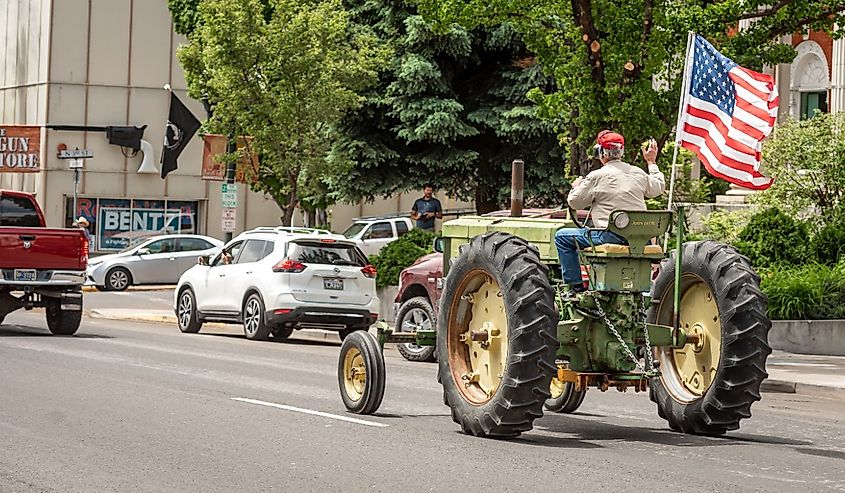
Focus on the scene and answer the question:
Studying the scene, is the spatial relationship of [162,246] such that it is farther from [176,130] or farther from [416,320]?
[416,320]

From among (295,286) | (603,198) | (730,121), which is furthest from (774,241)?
(603,198)

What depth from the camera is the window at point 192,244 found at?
4275 centimetres

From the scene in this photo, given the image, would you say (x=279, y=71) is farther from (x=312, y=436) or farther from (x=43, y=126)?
(x=43, y=126)

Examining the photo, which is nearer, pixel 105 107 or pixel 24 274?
pixel 24 274

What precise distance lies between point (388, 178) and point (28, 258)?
47.2 ft

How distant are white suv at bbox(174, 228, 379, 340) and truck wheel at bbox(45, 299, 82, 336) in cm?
276

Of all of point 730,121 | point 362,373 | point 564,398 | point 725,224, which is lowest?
point 564,398

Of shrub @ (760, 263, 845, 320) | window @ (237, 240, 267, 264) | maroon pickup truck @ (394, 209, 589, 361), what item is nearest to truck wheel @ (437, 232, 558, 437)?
maroon pickup truck @ (394, 209, 589, 361)

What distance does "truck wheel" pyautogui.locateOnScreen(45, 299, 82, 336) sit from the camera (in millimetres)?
23594

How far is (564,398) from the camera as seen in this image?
13.0 m

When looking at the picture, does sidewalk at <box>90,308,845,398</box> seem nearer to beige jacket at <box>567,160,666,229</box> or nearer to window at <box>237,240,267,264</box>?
beige jacket at <box>567,160,666,229</box>

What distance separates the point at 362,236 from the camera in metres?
37.8

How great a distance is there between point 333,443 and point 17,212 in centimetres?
1553

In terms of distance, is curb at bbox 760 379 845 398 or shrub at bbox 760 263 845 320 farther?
shrub at bbox 760 263 845 320
